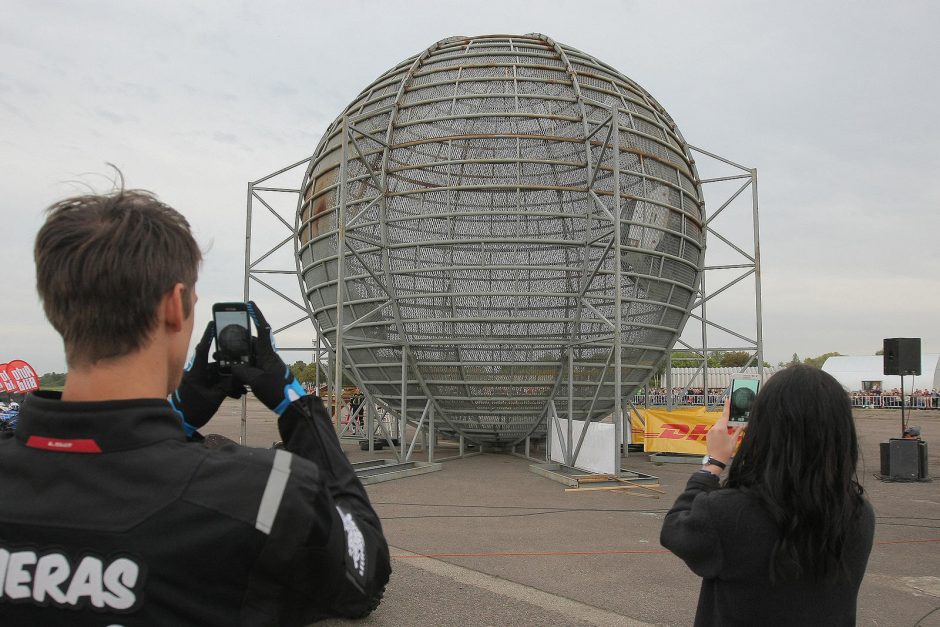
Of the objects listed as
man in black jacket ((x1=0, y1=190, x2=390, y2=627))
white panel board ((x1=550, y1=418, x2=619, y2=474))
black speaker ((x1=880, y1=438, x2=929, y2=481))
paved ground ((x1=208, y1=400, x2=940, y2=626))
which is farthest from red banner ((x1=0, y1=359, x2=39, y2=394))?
man in black jacket ((x1=0, y1=190, x2=390, y2=627))

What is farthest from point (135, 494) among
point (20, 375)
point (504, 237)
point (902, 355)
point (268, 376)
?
point (20, 375)

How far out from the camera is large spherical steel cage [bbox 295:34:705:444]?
12.8 metres

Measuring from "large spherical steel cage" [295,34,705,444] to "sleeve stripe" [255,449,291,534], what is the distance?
34.7ft

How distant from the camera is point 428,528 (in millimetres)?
8805

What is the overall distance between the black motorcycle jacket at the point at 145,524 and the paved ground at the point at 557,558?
291 centimetres

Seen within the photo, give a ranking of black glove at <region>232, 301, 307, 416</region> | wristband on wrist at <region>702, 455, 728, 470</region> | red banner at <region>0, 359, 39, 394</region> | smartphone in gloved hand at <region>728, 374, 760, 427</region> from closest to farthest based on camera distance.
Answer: black glove at <region>232, 301, 307, 416</region> → wristband on wrist at <region>702, 455, 728, 470</region> → smartphone in gloved hand at <region>728, 374, 760, 427</region> → red banner at <region>0, 359, 39, 394</region>

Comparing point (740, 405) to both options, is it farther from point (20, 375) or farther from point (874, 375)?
point (874, 375)

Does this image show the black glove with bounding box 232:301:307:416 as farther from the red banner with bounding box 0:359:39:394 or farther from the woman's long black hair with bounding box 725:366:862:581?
the red banner with bounding box 0:359:39:394

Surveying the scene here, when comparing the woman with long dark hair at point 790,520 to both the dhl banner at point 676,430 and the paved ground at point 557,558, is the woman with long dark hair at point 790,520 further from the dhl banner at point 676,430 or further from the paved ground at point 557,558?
the dhl banner at point 676,430

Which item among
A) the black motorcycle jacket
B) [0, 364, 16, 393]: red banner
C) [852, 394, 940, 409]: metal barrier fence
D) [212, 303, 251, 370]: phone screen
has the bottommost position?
[852, 394, 940, 409]: metal barrier fence

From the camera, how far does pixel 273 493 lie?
4.52ft

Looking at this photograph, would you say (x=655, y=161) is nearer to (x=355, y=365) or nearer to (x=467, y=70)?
(x=467, y=70)

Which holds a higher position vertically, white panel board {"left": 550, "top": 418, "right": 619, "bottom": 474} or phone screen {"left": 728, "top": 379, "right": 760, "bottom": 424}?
phone screen {"left": 728, "top": 379, "right": 760, "bottom": 424}

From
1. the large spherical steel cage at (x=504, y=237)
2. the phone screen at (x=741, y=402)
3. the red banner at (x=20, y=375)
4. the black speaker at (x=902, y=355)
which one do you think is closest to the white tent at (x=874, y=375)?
the black speaker at (x=902, y=355)
